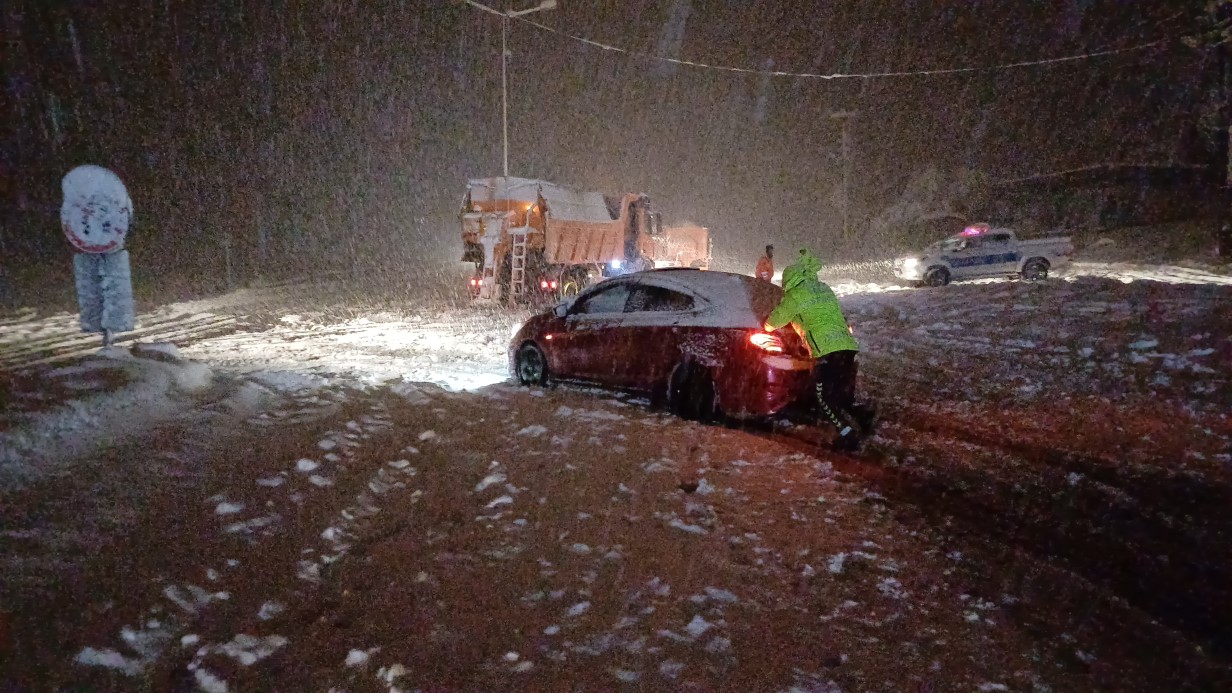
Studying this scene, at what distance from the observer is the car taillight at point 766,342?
683 cm

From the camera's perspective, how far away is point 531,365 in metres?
9.07

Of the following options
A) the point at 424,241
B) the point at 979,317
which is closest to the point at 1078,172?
the point at 979,317

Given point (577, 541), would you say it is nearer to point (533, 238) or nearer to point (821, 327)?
point (821, 327)

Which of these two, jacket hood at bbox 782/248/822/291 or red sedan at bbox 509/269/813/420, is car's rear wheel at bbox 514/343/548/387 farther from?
jacket hood at bbox 782/248/822/291

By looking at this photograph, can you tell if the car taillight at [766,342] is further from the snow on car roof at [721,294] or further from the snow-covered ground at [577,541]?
the snow-covered ground at [577,541]

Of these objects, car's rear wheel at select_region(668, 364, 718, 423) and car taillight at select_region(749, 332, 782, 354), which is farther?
car's rear wheel at select_region(668, 364, 718, 423)

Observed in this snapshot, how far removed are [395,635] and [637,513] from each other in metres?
1.83

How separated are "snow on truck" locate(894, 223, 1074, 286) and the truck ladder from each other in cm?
1207

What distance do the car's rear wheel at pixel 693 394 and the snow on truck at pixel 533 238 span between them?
11.4m

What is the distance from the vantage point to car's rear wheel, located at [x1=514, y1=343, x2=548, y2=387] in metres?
8.87

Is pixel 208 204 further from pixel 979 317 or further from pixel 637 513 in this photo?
pixel 637 513

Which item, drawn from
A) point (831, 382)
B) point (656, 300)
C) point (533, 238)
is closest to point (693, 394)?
point (656, 300)

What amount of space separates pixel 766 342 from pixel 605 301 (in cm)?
215

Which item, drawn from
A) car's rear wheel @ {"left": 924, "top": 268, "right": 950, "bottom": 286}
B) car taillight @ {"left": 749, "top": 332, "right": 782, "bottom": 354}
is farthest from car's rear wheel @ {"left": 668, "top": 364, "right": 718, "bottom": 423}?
car's rear wheel @ {"left": 924, "top": 268, "right": 950, "bottom": 286}
